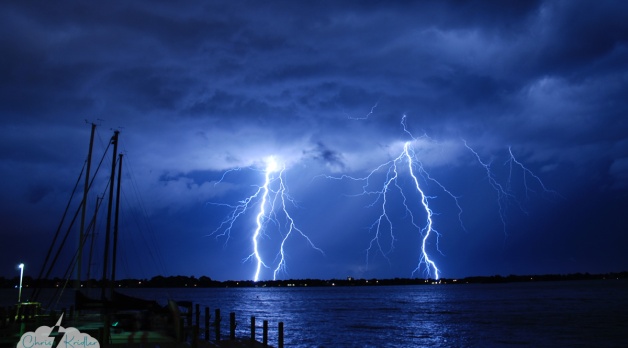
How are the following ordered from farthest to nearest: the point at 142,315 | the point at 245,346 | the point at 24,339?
the point at 142,315
the point at 245,346
the point at 24,339

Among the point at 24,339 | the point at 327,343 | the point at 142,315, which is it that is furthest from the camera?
the point at 327,343

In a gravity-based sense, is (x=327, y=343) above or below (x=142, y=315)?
below

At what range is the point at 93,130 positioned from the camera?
3066cm

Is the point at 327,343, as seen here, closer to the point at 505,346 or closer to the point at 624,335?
the point at 505,346

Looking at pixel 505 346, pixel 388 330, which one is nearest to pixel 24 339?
pixel 505 346

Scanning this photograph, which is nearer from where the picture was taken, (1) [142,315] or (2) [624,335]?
(1) [142,315]

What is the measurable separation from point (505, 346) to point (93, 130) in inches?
995

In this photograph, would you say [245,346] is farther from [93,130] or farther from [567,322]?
[567,322]

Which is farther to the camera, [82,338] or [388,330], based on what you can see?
[388,330]

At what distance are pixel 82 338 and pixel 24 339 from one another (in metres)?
0.98

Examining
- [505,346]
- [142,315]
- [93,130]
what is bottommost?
[505,346]

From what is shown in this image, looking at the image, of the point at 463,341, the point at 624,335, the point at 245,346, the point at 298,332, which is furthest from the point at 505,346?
the point at 245,346

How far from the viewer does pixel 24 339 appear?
1005 cm

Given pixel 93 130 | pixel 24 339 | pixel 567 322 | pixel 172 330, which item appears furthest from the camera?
pixel 567 322
